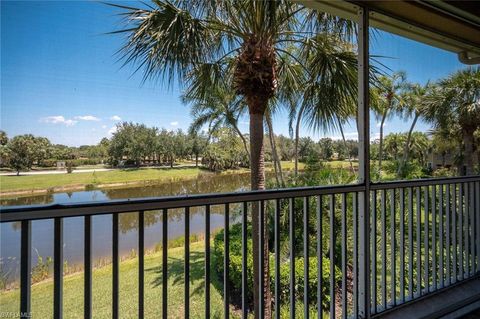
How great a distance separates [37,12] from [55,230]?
1.18m

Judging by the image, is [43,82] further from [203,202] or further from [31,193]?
[203,202]

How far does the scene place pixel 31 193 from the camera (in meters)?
1.42

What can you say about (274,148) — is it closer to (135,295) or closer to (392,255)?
(392,255)

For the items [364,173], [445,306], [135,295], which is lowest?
[135,295]

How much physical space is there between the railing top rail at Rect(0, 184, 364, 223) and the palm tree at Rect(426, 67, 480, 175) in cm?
500

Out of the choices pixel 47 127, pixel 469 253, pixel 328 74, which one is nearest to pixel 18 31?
pixel 47 127

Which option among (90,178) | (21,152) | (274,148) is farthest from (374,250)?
(274,148)

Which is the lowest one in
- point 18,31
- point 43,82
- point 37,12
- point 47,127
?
point 47,127

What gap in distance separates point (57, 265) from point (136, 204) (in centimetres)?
40

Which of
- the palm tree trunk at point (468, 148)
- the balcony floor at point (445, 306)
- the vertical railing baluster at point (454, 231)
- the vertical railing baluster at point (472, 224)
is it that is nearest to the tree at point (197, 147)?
the balcony floor at point (445, 306)

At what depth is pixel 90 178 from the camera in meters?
1.73

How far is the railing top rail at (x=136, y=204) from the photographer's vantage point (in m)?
1.11

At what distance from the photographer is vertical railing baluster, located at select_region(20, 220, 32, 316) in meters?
1.15

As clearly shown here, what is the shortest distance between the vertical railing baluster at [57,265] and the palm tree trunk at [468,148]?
5.23m
